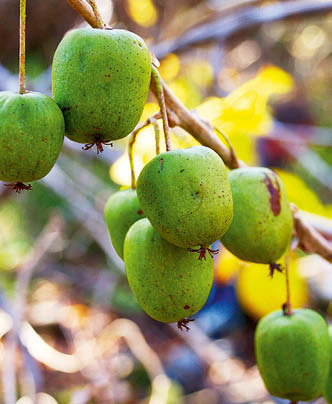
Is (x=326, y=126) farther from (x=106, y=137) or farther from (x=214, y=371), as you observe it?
(x=106, y=137)

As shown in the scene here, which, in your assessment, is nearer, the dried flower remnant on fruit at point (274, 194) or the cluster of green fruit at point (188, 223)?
the cluster of green fruit at point (188, 223)

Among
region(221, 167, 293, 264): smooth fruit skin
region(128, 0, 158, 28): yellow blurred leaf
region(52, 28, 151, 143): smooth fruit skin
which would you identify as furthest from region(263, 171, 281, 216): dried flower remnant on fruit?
region(128, 0, 158, 28): yellow blurred leaf

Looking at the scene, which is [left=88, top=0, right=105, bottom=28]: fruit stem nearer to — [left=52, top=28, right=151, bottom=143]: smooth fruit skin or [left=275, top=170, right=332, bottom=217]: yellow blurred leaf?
[left=52, top=28, right=151, bottom=143]: smooth fruit skin

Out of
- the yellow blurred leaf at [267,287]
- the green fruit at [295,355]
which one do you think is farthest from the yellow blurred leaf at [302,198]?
the green fruit at [295,355]

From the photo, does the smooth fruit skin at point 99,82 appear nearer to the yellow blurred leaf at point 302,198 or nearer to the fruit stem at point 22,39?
the fruit stem at point 22,39

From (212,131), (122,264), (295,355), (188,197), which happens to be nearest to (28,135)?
(188,197)

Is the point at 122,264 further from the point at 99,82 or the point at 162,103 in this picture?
the point at 99,82
